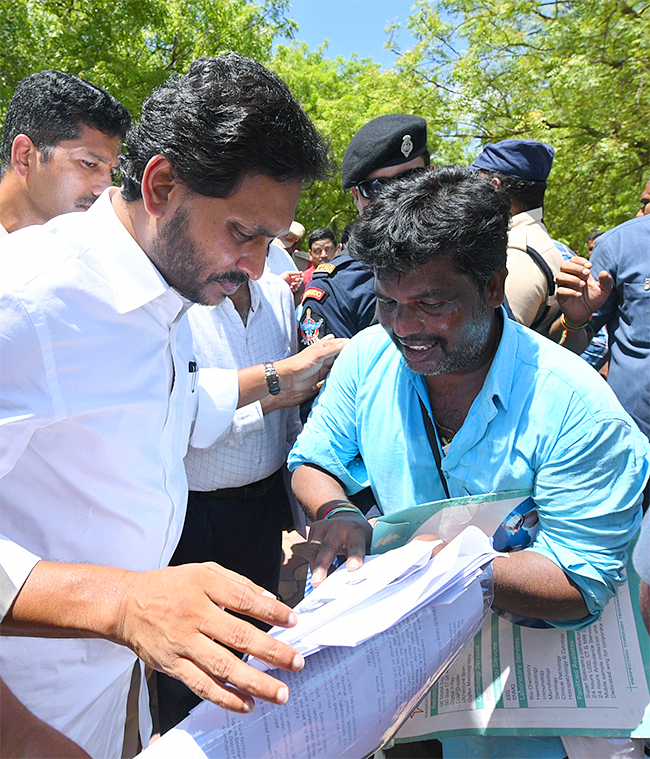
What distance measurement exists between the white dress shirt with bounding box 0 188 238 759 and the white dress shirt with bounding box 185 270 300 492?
2.56 ft

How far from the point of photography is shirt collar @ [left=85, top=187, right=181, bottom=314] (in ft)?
4.47

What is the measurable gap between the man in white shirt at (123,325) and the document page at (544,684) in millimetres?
841

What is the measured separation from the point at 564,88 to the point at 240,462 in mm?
9700

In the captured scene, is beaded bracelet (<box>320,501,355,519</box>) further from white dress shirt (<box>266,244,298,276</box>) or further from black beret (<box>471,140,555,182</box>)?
white dress shirt (<box>266,244,298,276</box>)

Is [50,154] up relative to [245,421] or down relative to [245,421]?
up

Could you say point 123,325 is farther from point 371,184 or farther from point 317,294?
point 371,184

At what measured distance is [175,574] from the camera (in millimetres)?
965

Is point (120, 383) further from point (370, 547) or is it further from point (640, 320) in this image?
point (640, 320)

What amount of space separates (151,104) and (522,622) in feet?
5.18

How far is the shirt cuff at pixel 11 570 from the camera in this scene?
1013 millimetres

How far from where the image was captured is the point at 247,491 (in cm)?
254

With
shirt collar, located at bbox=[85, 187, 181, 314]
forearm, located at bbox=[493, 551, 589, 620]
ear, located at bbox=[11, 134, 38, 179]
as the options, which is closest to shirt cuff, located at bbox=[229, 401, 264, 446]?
shirt collar, located at bbox=[85, 187, 181, 314]

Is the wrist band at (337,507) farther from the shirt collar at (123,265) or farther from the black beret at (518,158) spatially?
the black beret at (518,158)

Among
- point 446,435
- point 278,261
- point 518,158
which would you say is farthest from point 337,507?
point 278,261
